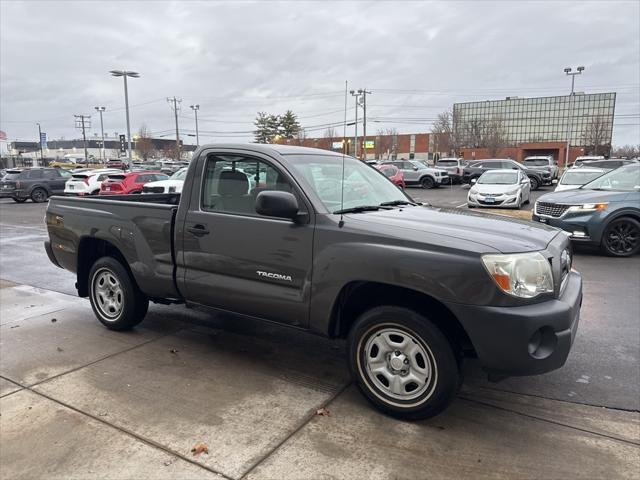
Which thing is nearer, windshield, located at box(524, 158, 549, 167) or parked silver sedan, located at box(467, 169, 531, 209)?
parked silver sedan, located at box(467, 169, 531, 209)

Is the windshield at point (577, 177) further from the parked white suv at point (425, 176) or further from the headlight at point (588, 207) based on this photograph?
the parked white suv at point (425, 176)

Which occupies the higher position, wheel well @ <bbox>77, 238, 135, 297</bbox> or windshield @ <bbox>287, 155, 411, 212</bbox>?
windshield @ <bbox>287, 155, 411, 212</bbox>

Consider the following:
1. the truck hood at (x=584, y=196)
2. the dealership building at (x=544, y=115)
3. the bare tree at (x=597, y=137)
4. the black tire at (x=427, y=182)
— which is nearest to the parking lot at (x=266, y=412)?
A: the truck hood at (x=584, y=196)

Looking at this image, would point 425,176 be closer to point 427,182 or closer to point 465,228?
point 427,182

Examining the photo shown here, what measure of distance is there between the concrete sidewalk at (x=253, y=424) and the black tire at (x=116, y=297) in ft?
1.18

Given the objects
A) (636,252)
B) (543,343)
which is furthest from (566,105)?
(543,343)

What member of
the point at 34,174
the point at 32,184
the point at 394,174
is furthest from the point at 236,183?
the point at 34,174

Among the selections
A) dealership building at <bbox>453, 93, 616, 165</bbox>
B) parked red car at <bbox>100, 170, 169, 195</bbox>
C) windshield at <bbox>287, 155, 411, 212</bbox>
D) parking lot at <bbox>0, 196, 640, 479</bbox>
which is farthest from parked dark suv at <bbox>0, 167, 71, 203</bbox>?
dealership building at <bbox>453, 93, 616, 165</bbox>

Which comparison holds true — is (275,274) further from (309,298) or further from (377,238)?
(377,238)

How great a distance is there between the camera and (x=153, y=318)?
5531 millimetres

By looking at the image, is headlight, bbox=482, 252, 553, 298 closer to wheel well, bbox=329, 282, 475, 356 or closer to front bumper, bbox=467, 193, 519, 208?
wheel well, bbox=329, 282, 475, 356

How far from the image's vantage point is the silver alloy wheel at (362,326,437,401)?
3.16 metres

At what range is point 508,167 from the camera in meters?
27.0

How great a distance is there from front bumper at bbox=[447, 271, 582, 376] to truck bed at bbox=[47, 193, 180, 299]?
8.63ft
